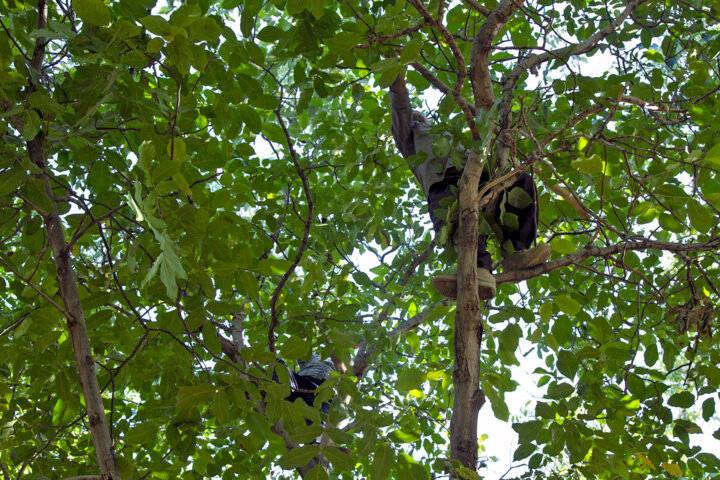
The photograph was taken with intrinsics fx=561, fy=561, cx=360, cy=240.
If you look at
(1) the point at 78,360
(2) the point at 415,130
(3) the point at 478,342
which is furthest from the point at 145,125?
(2) the point at 415,130

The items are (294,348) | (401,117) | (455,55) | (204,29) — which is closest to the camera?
(204,29)

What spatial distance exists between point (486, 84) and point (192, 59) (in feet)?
4.12

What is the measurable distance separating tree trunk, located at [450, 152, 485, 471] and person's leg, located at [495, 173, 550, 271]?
48 cm

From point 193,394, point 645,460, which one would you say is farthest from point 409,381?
point 645,460

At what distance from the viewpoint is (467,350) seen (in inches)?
79.8

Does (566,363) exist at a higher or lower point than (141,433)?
higher

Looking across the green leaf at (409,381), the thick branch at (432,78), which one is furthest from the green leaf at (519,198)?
the green leaf at (409,381)

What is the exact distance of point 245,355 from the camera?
1.94 meters

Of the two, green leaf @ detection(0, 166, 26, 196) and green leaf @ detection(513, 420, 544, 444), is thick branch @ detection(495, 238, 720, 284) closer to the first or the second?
green leaf @ detection(513, 420, 544, 444)

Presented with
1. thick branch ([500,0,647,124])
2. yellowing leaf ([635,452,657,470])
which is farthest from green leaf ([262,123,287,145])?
yellowing leaf ([635,452,657,470])

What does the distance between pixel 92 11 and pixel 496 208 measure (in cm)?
198

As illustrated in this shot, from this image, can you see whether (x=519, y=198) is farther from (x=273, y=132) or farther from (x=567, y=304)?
(x=273, y=132)

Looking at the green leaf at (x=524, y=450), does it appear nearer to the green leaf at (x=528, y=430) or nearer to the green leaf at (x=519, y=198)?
the green leaf at (x=528, y=430)

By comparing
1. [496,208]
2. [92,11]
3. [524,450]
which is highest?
[496,208]
